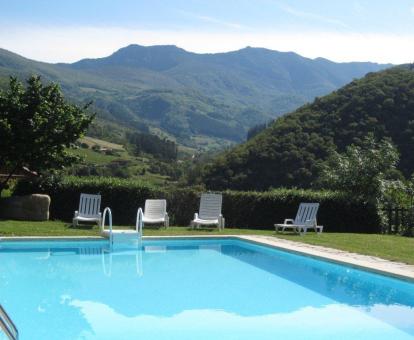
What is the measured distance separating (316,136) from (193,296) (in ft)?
108

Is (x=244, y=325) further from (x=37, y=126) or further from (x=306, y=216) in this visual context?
(x=37, y=126)

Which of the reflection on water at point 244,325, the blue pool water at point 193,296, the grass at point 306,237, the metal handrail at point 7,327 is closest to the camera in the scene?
the metal handrail at point 7,327

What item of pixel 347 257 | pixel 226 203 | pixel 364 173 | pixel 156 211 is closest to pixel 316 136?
pixel 364 173

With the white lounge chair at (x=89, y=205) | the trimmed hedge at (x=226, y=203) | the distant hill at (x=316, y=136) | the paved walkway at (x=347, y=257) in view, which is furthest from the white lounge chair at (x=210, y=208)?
the distant hill at (x=316, y=136)

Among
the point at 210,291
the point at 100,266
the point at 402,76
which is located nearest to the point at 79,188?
the point at 100,266

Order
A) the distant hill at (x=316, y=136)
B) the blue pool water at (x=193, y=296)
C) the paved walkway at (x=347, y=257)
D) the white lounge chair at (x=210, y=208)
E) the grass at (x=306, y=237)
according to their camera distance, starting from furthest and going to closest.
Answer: the distant hill at (x=316, y=136) → the white lounge chair at (x=210, y=208) → the grass at (x=306, y=237) → the paved walkway at (x=347, y=257) → the blue pool water at (x=193, y=296)

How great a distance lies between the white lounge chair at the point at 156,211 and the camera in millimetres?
15320

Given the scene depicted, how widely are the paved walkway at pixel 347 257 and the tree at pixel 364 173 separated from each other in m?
5.42

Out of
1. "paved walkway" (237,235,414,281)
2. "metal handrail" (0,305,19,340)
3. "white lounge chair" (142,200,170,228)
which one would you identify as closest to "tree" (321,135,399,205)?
"paved walkway" (237,235,414,281)

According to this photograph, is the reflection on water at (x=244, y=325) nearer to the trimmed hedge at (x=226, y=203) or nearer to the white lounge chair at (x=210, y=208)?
the white lounge chair at (x=210, y=208)

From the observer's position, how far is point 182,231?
48.3ft

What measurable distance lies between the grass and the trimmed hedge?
1.16m

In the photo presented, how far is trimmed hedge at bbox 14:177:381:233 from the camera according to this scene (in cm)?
1638

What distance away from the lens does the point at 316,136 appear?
1555 inches
